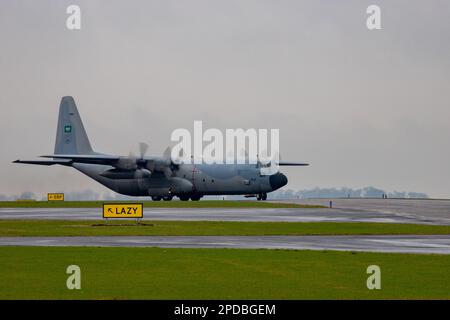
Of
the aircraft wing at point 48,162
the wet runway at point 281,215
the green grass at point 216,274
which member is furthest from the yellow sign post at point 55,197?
the green grass at point 216,274

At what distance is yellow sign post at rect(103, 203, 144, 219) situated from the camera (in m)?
46.8

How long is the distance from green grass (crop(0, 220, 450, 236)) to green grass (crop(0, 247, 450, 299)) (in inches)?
418

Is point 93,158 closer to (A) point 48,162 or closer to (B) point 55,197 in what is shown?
(A) point 48,162

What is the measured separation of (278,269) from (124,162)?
68343 millimetres

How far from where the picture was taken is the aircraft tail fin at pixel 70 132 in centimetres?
10312

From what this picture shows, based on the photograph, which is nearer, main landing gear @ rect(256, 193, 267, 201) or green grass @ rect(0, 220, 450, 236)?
green grass @ rect(0, 220, 450, 236)

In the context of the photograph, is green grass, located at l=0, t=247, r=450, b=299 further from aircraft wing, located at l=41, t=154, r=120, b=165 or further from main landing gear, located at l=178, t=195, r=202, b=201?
main landing gear, located at l=178, t=195, r=202, b=201

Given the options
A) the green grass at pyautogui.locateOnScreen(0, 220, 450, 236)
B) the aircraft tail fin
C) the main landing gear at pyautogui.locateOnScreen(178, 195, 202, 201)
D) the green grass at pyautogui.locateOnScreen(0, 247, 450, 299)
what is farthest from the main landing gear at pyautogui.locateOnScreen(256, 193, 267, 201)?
the green grass at pyautogui.locateOnScreen(0, 247, 450, 299)

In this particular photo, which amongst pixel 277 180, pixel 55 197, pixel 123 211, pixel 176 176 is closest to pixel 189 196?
pixel 176 176

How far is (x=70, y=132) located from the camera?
103m

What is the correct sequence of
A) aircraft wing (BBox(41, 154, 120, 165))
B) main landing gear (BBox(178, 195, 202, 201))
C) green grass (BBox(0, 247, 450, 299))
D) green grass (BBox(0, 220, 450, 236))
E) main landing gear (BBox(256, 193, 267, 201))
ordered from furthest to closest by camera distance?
main landing gear (BBox(178, 195, 202, 201))
main landing gear (BBox(256, 193, 267, 201))
aircraft wing (BBox(41, 154, 120, 165))
green grass (BBox(0, 220, 450, 236))
green grass (BBox(0, 247, 450, 299))

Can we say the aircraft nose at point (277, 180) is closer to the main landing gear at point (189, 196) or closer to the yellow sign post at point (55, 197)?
the main landing gear at point (189, 196)
